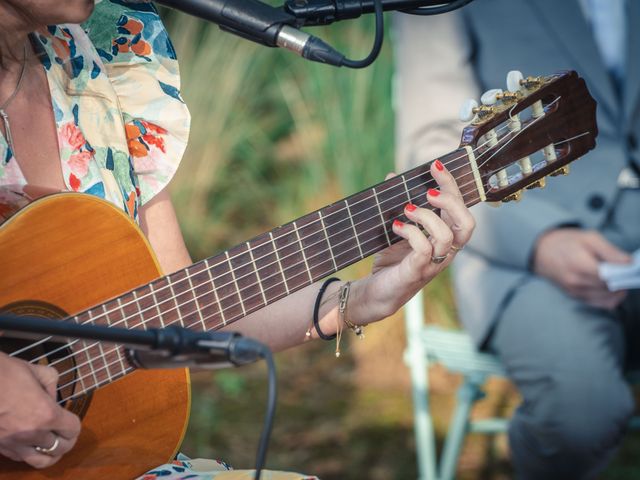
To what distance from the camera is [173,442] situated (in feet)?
5.53

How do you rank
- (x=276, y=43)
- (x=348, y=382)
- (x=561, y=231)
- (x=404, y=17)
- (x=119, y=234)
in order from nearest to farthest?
(x=276, y=43) → (x=119, y=234) → (x=561, y=231) → (x=404, y=17) → (x=348, y=382)

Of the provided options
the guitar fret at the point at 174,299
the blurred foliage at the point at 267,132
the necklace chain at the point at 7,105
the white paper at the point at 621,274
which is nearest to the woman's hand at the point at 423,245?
the guitar fret at the point at 174,299

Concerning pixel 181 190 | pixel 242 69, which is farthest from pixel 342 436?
pixel 242 69

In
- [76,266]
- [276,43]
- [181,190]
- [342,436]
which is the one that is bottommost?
[342,436]

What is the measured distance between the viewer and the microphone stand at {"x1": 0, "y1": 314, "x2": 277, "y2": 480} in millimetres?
1215

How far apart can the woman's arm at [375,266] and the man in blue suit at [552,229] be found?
3.49ft

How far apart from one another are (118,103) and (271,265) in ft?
1.56

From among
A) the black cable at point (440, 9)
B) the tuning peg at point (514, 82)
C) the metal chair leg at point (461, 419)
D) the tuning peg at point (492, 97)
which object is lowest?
the metal chair leg at point (461, 419)

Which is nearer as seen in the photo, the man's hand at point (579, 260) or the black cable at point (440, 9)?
the black cable at point (440, 9)

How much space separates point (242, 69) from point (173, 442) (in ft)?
11.5

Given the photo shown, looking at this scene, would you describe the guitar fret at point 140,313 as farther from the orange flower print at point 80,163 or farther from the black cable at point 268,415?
the black cable at point 268,415

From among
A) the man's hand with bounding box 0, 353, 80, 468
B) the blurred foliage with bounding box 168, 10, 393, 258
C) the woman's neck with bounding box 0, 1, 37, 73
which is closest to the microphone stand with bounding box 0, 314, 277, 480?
the man's hand with bounding box 0, 353, 80, 468

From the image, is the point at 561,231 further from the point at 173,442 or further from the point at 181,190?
the point at 181,190

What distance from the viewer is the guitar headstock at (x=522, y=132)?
1.76 meters
